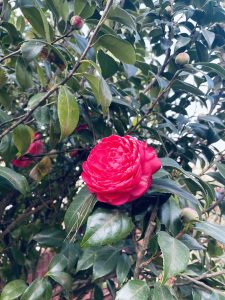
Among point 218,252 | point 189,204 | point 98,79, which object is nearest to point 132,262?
point 189,204

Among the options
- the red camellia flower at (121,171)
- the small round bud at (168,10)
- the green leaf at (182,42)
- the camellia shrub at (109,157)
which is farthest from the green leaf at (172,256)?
the small round bud at (168,10)

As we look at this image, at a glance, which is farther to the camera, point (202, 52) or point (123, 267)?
point (202, 52)

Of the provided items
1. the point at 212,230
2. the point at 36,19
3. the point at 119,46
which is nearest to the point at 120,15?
the point at 119,46

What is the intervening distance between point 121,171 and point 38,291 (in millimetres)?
373

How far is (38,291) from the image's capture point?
2.91 ft

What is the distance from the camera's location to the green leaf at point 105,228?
2.39 feet

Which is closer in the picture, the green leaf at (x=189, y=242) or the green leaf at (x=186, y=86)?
the green leaf at (x=189, y=242)

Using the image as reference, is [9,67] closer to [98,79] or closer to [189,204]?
[98,79]

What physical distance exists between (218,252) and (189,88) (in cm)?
55

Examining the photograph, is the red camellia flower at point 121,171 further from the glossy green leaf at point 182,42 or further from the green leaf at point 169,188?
the glossy green leaf at point 182,42

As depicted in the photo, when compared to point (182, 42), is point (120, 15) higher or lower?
higher

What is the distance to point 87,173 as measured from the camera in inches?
31.5

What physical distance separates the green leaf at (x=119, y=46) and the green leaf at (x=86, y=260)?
1.59 feet

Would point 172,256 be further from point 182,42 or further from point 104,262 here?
point 182,42
